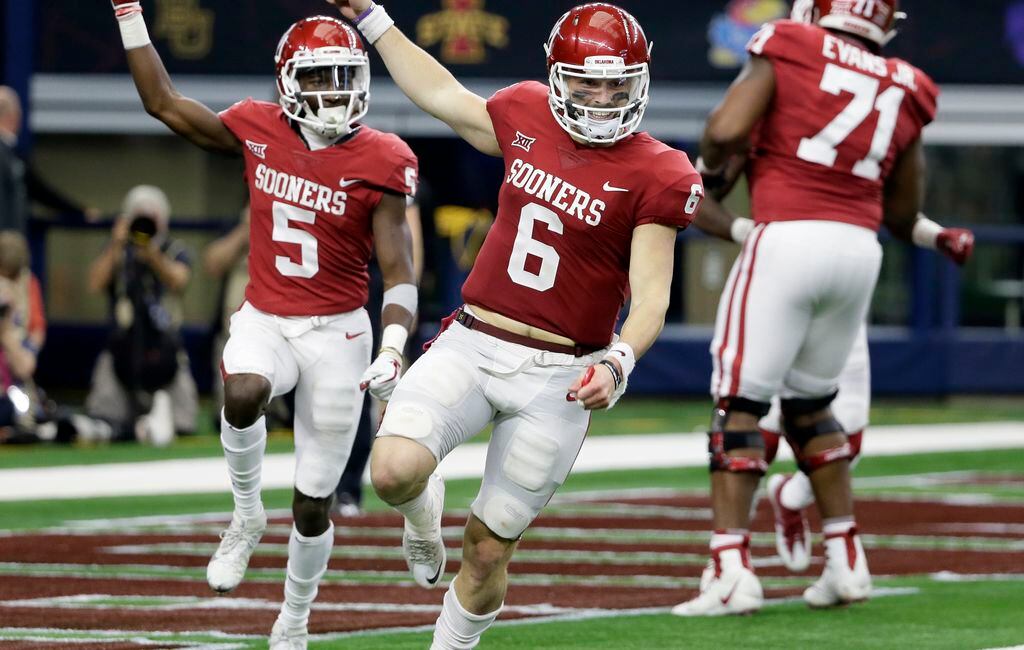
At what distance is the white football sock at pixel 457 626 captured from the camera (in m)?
5.56

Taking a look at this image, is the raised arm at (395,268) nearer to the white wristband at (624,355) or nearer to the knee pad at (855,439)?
the white wristband at (624,355)

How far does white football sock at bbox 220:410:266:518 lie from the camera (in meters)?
6.76

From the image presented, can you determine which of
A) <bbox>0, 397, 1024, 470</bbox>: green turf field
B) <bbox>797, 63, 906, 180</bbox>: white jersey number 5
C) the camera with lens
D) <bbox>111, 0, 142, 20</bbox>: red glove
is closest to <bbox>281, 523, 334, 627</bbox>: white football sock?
<bbox>111, 0, 142, 20</bbox>: red glove

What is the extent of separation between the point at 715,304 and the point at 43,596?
45.4 ft

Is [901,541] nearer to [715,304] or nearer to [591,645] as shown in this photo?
[591,645]

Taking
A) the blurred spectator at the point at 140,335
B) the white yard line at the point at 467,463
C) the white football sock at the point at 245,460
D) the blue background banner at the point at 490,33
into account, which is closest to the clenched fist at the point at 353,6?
the white football sock at the point at 245,460

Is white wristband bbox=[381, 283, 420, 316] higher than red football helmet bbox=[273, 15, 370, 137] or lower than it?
lower

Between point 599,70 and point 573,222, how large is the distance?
431 millimetres

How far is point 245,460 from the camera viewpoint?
22.3 feet

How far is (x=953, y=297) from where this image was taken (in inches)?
803

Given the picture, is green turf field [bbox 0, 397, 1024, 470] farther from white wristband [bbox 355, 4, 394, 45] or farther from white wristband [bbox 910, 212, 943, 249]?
white wristband [bbox 355, 4, 394, 45]

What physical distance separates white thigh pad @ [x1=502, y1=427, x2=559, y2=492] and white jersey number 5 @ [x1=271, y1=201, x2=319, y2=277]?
157cm

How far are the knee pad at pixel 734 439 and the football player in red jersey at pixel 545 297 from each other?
1.61 metres

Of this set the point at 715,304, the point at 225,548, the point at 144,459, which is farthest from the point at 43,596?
the point at 715,304
